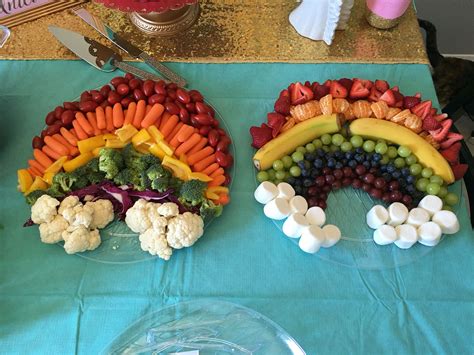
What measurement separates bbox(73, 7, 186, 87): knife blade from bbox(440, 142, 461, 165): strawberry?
0.69 m

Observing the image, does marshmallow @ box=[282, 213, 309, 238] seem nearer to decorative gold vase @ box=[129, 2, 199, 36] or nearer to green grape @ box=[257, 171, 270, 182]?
green grape @ box=[257, 171, 270, 182]

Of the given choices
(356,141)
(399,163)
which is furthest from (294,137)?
(399,163)

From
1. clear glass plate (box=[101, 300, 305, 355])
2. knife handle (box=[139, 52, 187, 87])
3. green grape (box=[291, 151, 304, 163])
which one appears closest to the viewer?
clear glass plate (box=[101, 300, 305, 355])

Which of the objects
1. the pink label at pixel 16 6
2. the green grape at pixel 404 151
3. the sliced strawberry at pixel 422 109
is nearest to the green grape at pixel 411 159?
the green grape at pixel 404 151

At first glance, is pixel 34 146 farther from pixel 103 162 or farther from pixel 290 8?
pixel 290 8

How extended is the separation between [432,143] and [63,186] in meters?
0.88

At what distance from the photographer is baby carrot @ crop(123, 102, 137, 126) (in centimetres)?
109

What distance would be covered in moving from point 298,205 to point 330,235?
0.32 feet

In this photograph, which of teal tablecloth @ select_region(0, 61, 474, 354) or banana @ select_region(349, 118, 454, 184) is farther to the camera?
banana @ select_region(349, 118, 454, 184)

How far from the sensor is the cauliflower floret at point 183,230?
3.16ft

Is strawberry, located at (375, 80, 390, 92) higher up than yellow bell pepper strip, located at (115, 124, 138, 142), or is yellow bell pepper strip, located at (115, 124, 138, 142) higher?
strawberry, located at (375, 80, 390, 92)

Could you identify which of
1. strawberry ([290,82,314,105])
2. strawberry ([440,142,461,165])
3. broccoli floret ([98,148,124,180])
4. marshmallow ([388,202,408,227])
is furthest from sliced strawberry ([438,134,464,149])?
broccoli floret ([98,148,124,180])

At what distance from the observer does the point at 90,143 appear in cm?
107

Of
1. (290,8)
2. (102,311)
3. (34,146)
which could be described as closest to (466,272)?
(102,311)
